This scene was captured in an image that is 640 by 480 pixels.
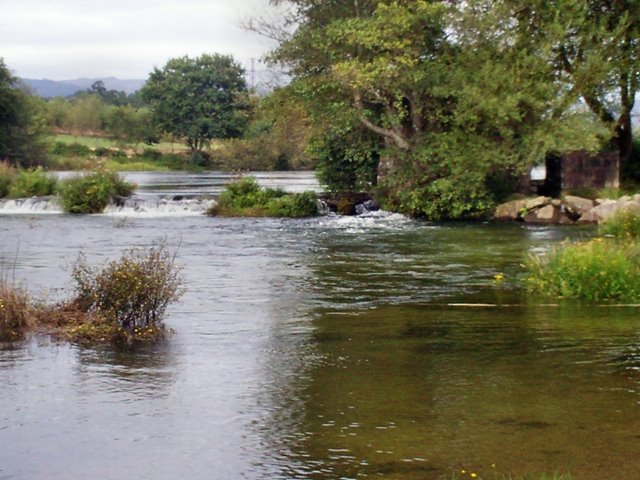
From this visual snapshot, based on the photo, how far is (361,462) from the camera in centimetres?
879

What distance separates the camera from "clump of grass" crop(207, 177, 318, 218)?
38.1 meters

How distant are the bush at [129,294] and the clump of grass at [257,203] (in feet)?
76.0

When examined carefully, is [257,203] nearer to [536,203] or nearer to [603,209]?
[536,203]

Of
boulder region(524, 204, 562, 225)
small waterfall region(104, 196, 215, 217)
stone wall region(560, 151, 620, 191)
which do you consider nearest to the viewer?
boulder region(524, 204, 562, 225)

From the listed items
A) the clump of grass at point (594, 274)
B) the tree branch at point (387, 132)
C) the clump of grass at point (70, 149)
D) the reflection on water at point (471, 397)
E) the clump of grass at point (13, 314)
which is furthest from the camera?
the clump of grass at point (70, 149)

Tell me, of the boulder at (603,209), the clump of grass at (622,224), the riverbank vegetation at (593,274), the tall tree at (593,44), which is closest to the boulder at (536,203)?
the boulder at (603,209)

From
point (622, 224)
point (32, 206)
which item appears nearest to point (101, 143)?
point (32, 206)

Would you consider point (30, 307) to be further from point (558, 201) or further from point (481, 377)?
point (558, 201)

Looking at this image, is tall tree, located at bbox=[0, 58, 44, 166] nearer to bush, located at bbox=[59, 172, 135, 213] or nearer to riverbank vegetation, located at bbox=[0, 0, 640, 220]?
bush, located at bbox=[59, 172, 135, 213]

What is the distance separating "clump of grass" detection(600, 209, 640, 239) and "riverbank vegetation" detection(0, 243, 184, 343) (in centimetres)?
1453

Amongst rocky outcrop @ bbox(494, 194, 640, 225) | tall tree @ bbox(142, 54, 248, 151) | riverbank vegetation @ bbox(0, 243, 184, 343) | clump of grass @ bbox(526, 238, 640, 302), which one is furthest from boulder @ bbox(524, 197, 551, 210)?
tall tree @ bbox(142, 54, 248, 151)

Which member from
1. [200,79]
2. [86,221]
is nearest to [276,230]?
[86,221]

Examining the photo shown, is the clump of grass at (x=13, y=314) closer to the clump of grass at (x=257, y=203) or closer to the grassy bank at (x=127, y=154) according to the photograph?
the clump of grass at (x=257, y=203)

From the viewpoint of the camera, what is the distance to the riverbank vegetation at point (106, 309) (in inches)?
556
